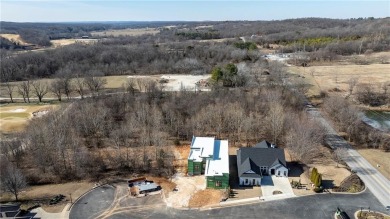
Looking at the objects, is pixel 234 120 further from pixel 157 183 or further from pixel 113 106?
pixel 113 106

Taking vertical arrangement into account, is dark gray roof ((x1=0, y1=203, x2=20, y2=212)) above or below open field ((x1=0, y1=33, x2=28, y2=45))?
below

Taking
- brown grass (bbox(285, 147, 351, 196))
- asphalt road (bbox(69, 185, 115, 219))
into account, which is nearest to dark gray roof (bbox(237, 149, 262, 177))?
brown grass (bbox(285, 147, 351, 196))

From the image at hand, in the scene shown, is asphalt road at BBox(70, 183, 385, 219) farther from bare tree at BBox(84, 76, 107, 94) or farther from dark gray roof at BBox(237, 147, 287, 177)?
bare tree at BBox(84, 76, 107, 94)

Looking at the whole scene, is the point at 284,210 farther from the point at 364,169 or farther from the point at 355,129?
the point at 355,129

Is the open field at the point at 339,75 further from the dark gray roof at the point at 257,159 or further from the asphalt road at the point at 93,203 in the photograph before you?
the asphalt road at the point at 93,203

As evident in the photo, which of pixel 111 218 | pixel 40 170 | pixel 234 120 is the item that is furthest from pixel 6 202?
pixel 234 120

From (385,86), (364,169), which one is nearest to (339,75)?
(385,86)
